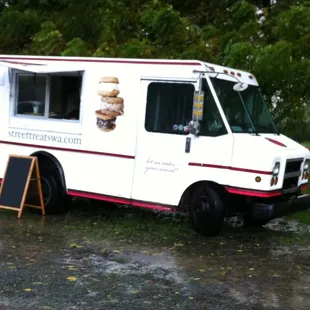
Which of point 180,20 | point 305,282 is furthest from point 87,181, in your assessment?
point 180,20

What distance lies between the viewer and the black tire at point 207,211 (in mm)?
8055

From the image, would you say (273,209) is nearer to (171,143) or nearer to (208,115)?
(208,115)

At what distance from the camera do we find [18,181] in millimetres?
9477

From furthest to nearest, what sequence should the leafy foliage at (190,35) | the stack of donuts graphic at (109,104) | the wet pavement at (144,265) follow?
the leafy foliage at (190,35) → the stack of donuts graphic at (109,104) → the wet pavement at (144,265)

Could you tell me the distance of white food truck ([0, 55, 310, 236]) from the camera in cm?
801

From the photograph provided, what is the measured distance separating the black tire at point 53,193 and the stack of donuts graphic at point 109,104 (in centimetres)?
124

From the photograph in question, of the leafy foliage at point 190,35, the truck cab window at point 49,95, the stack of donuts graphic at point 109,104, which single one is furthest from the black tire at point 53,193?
the leafy foliage at point 190,35

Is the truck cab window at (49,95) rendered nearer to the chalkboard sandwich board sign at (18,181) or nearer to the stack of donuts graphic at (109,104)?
the stack of donuts graphic at (109,104)

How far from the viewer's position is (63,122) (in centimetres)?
931

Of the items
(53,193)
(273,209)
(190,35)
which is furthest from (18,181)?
(190,35)

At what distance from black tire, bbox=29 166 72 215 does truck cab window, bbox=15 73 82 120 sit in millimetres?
906

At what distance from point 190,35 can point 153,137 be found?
6718 millimetres

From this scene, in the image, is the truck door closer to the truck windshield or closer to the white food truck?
the white food truck

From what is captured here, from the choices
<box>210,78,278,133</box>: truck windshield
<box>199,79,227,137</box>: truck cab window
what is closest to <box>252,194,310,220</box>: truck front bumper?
<box>210,78,278,133</box>: truck windshield
